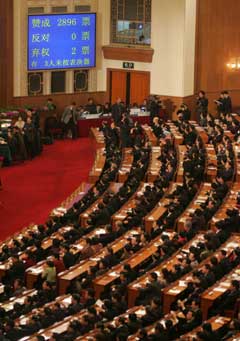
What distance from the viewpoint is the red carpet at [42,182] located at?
79.8 feet

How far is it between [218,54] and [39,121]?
282 inches

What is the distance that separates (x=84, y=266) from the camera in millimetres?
19016

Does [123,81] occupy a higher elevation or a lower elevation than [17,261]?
higher

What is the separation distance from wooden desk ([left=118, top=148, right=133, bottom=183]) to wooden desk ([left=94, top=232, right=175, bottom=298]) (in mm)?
4812

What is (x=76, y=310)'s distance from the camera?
16.5 m

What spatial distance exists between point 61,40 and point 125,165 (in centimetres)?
870

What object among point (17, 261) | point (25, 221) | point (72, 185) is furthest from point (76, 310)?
point (72, 185)

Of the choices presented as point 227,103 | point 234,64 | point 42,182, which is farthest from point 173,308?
point 234,64

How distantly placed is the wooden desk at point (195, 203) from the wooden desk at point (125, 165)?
2.35m

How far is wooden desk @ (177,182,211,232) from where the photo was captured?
20833 mm

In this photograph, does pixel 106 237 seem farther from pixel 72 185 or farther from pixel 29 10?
pixel 29 10

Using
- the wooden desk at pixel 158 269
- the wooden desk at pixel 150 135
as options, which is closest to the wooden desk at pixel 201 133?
the wooden desk at pixel 150 135

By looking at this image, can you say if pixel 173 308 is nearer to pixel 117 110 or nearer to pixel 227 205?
pixel 227 205

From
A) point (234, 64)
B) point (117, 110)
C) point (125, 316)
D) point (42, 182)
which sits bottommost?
point (125, 316)
